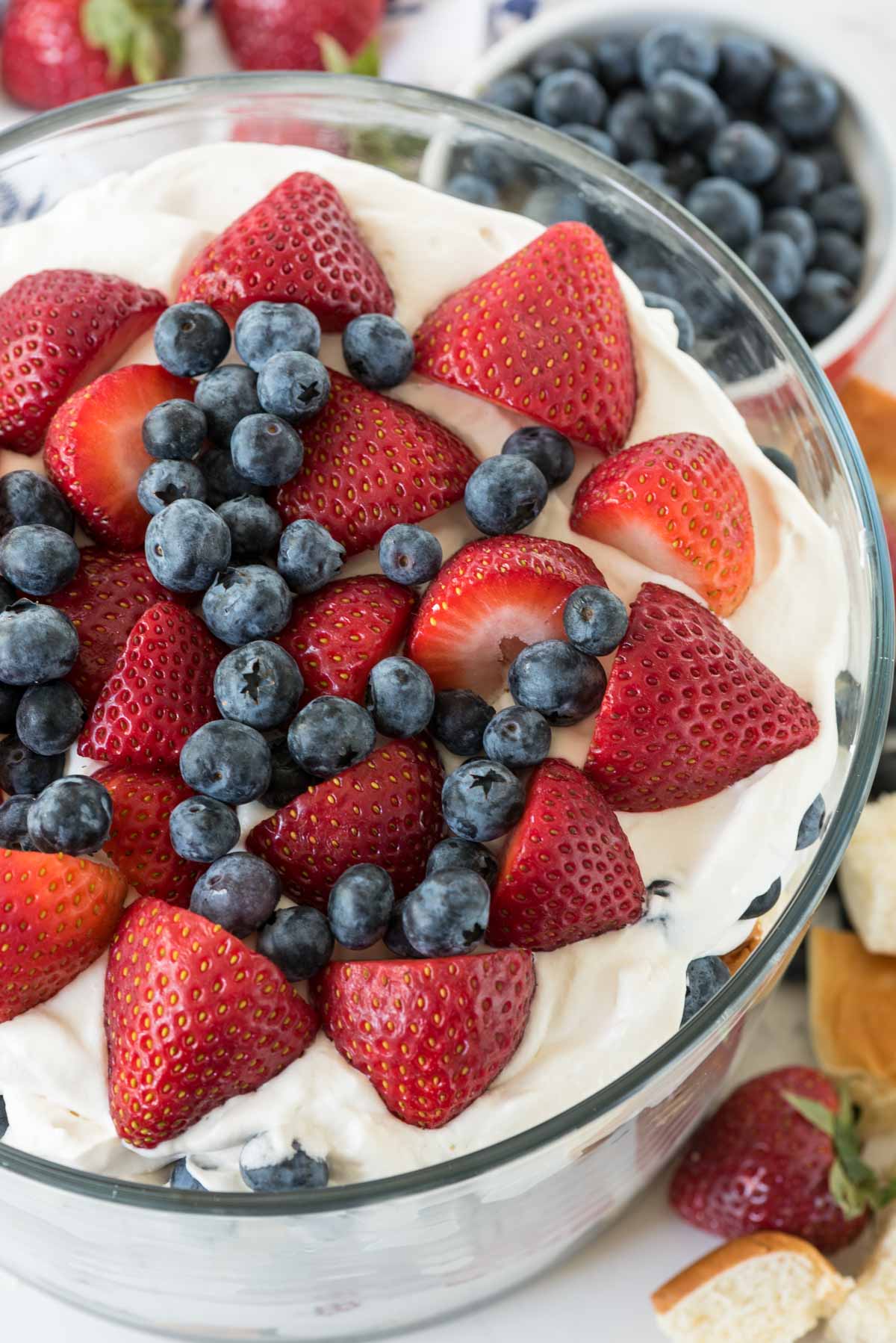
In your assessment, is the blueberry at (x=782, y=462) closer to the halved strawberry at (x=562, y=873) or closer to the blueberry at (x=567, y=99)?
the halved strawberry at (x=562, y=873)

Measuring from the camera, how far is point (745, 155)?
2.22 meters

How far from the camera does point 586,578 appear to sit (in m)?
Result: 1.29

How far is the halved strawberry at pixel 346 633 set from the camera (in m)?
1.25

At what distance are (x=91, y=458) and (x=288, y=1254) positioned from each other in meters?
0.70

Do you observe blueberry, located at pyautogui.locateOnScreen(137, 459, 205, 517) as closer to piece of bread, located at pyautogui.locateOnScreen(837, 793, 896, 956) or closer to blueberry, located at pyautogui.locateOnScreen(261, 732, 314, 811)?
blueberry, located at pyautogui.locateOnScreen(261, 732, 314, 811)

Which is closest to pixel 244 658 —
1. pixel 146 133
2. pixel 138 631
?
pixel 138 631

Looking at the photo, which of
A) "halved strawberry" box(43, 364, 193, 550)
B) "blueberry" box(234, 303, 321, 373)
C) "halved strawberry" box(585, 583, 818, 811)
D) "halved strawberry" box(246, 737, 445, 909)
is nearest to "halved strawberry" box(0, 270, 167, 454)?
"halved strawberry" box(43, 364, 193, 550)

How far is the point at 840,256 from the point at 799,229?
76mm

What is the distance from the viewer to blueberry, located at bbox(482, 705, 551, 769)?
120 centimetres

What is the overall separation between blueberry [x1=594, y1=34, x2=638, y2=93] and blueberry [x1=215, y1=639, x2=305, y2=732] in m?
1.50

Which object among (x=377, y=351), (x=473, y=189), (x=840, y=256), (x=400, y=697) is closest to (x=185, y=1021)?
(x=400, y=697)

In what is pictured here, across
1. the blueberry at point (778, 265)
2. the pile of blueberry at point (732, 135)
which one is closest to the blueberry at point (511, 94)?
the pile of blueberry at point (732, 135)

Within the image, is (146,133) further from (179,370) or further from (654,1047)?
(654,1047)

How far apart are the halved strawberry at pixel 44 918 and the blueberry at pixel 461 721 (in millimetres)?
299
